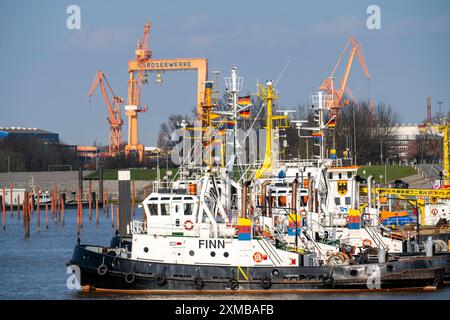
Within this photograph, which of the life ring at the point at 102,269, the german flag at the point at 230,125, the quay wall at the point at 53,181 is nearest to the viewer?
the life ring at the point at 102,269

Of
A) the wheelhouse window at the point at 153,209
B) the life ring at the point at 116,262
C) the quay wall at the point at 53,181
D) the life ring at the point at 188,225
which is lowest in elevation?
the life ring at the point at 116,262

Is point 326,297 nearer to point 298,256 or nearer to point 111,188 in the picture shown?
point 298,256

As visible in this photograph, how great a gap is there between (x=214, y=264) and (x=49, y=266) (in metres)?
16.0

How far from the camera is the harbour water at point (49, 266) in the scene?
141 ft

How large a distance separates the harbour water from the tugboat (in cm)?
55

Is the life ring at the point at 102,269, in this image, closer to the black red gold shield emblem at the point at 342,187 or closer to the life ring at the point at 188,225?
the life ring at the point at 188,225

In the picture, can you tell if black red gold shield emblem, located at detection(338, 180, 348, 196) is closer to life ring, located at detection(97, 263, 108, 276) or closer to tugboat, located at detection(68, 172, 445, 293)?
tugboat, located at detection(68, 172, 445, 293)

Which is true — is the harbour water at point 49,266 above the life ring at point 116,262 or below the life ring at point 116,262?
below

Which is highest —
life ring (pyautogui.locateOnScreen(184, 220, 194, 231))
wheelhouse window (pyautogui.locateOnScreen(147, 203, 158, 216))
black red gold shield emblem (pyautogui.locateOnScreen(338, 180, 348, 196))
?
black red gold shield emblem (pyautogui.locateOnScreen(338, 180, 348, 196))

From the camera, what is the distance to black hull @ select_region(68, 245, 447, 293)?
43156 millimetres

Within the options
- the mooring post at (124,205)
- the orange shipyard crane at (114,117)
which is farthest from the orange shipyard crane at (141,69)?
the mooring post at (124,205)

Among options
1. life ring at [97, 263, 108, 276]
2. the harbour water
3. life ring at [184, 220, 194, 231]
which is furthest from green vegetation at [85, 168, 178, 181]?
life ring at [97, 263, 108, 276]

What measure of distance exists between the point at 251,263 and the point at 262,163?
42.1 ft
